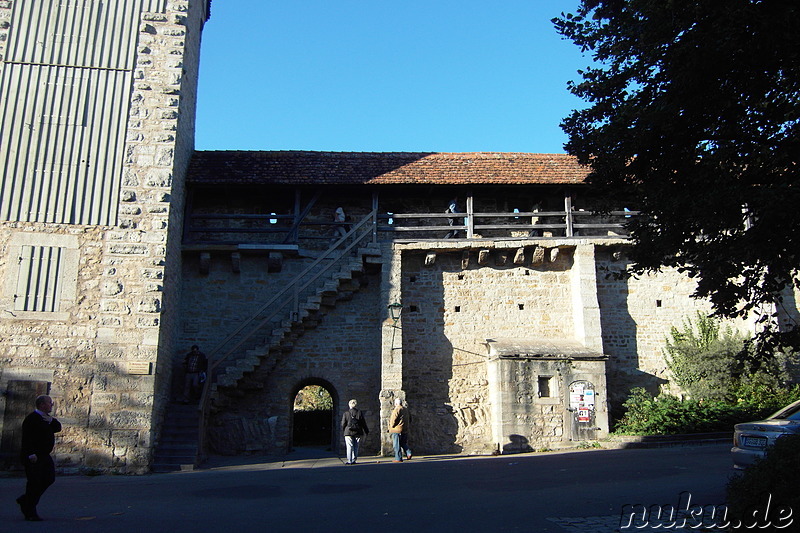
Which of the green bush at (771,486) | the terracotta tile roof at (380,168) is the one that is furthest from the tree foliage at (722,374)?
the green bush at (771,486)

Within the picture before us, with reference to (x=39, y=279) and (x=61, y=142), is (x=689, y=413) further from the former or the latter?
(x=61, y=142)

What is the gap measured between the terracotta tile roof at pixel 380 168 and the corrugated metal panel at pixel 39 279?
13.0 feet

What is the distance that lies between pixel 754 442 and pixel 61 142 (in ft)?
43.1

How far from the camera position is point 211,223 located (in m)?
16.4

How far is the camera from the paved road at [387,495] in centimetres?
659

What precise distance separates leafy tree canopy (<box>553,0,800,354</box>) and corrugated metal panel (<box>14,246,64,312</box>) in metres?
9.92

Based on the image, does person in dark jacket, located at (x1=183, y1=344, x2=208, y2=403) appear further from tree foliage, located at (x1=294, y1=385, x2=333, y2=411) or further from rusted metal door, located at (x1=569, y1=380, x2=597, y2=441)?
tree foliage, located at (x1=294, y1=385, x2=333, y2=411)

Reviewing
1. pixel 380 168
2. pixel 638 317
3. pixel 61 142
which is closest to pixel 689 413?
pixel 638 317

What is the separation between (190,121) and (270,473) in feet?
30.3

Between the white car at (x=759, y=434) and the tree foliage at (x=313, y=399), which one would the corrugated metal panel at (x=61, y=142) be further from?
the tree foliage at (x=313, y=399)

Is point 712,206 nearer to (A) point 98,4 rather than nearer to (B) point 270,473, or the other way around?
(B) point 270,473

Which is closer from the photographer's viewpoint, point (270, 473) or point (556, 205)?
point (270, 473)

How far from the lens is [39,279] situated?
12.3 metres

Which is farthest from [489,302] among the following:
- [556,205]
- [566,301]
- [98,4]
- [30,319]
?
[98,4]
